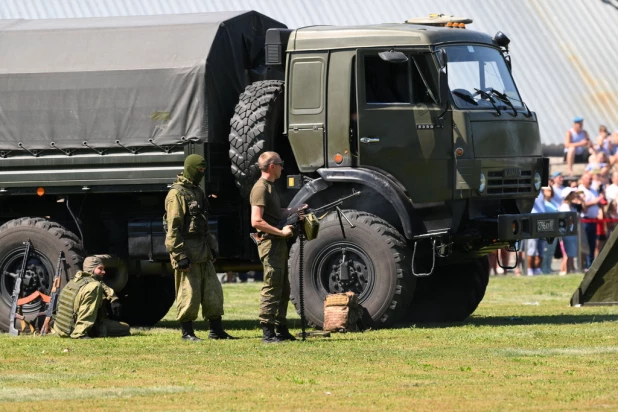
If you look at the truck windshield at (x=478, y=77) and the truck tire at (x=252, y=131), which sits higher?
the truck windshield at (x=478, y=77)

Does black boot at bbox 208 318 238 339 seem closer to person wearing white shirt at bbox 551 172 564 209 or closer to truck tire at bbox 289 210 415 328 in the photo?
truck tire at bbox 289 210 415 328

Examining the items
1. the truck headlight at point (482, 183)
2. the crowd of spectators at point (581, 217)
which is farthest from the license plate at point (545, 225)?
the crowd of spectators at point (581, 217)

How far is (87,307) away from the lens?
48.9 ft

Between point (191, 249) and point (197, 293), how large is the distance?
0.44m

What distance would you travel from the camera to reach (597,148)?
2811cm

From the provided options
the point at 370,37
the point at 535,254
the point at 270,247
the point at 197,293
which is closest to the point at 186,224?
the point at 197,293

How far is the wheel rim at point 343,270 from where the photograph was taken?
15.2 meters

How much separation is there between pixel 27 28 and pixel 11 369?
578 cm

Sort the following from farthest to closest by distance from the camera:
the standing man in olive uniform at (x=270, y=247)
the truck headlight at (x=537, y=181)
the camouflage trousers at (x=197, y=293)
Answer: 1. the truck headlight at (x=537, y=181)
2. the camouflage trousers at (x=197, y=293)
3. the standing man in olive uniform at (x=270, y=247)

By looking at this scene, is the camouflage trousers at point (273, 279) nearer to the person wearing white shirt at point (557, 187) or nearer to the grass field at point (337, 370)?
the grass field at point (337, 370)

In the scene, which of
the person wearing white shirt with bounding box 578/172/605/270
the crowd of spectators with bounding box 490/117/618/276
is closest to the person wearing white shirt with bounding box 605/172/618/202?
the crowd of spectators with bounding box 490/117/618/276

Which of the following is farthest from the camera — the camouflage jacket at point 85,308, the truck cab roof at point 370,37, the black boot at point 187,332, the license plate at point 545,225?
the license plate at point 545,225

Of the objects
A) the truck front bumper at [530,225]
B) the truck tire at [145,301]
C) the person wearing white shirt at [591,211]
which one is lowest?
the truck tire at [145,301]

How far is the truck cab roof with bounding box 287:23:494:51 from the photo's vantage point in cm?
1523
